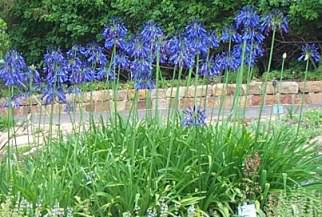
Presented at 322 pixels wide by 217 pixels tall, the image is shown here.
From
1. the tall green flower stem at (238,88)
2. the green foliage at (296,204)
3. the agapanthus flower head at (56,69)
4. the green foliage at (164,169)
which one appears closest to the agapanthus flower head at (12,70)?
the agapanthus flower head at (56,69)

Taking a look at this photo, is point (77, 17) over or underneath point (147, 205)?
over

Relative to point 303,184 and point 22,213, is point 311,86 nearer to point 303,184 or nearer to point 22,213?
point 303,184

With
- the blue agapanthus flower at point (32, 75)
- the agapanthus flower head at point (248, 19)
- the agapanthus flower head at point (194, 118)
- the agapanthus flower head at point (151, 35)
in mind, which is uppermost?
the agapanthus flower head at point (248, 19)

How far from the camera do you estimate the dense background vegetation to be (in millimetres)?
9716

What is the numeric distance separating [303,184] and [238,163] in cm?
33

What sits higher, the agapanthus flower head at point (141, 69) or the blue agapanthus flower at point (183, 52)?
the blue agapanthus flower at point (183, 52)

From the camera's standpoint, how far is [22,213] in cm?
304

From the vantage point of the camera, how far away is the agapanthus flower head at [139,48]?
11.9ft

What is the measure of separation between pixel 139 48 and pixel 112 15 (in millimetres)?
7071

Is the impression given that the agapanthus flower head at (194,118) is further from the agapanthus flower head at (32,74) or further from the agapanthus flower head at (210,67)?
the agapanthus flower head at (32,74)

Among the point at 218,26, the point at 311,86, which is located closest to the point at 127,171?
the point at 311,86

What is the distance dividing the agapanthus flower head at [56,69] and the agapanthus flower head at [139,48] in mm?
349

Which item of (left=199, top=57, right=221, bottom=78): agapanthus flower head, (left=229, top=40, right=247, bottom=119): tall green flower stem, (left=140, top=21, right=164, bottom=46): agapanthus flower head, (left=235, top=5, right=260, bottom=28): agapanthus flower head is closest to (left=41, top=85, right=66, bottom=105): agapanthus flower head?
(left=140, top=21, right=164, bottom=46): agapanthus flower head

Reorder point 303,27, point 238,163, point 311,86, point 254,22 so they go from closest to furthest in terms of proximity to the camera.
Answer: point 238,163
point 254,22
point 311,86
point 303,27
